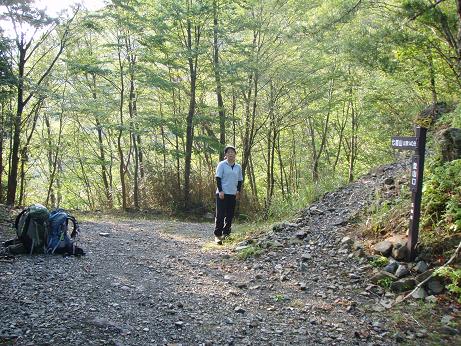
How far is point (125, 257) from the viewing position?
232 inches

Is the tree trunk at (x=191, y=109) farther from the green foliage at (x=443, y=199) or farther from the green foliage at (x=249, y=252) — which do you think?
the green foliage at (x=443, y=199)

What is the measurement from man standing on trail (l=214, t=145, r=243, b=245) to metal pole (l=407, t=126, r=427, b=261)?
3.39 m

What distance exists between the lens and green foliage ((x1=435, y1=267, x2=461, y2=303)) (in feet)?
13.0

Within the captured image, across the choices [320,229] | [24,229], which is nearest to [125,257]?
[24,229]

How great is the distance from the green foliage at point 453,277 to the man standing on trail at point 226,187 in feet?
13.0

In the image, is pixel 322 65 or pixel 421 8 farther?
pixel 322 65

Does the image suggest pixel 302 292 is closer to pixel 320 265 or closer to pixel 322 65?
pixel 320 265

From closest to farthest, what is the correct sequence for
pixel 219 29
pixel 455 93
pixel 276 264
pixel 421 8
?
1. pixel 421 8
2. pixel 276 264
3. pixel 455 93
4. pixel 219 29

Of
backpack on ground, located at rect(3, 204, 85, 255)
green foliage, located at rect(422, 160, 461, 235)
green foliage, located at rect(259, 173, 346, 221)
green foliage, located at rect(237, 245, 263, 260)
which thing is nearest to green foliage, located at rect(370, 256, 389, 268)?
green foliage, located at rect(422, 160, 461, 235)

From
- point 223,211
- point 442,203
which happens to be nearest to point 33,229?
point 223,211

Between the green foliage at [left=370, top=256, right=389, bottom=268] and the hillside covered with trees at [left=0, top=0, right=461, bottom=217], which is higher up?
the hillside covered with trees at [left=0, top=0, right=461, bottom=217]

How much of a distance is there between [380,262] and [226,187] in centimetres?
324

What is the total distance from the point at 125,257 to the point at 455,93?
8639 millimetres

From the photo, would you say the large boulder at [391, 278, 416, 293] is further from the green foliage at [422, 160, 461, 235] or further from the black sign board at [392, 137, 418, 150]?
the black sign board at [392, 137, 418, 150]
